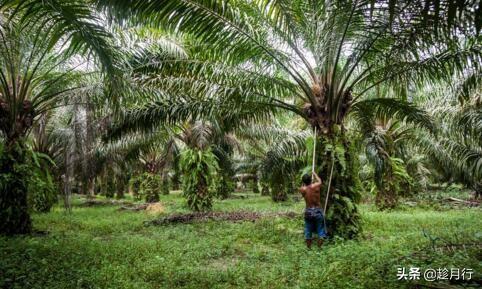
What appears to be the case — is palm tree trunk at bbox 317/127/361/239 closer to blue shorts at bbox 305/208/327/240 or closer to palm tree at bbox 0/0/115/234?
blue shorts at bbox 305/208/327/240

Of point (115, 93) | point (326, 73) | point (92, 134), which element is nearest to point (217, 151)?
point (92, 134)

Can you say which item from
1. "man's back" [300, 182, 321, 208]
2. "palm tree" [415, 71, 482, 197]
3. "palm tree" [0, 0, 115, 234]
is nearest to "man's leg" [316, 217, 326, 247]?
"man's back" [300, 182, 321, 208]

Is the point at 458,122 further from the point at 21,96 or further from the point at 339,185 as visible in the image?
the point at 21,96

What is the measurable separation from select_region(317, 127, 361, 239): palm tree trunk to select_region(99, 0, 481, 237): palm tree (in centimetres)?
2

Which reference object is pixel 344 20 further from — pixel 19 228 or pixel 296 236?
pixel 19 228

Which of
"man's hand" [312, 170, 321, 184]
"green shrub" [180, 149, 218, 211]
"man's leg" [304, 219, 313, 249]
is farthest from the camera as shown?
"green shrub" [180, 149, 218, 211]

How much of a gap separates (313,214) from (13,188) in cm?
688

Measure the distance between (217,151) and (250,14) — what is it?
9.57 metres

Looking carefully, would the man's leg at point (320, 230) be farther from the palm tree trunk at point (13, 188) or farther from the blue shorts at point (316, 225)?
the palm tree trunk at point (13, 188)

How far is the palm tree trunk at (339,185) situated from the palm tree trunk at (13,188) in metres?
6.86

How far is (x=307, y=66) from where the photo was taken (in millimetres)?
8648

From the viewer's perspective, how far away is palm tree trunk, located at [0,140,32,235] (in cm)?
902

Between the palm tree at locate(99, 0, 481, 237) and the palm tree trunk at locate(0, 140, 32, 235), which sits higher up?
the palm tree at locate(99, 0, 481, 237)

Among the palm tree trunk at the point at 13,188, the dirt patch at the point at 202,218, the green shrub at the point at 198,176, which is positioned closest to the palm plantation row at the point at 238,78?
the palm tree trunk at the point at 13,188
